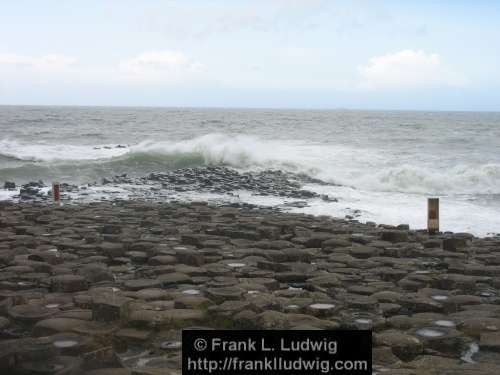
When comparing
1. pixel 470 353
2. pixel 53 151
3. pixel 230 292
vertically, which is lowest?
pixel 470 353

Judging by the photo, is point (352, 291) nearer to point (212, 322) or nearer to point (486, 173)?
point (212, 322)

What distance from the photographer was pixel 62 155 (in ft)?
94.9

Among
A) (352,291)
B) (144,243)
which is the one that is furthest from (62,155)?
(352,291)

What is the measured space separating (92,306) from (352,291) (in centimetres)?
217

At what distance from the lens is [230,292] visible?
4.93 metres

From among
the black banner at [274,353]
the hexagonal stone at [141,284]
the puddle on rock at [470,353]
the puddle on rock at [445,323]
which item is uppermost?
the black banner at [274,353]

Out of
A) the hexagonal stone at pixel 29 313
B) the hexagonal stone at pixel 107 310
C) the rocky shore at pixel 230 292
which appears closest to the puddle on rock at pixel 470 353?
the rocky shore at pixel 230 292

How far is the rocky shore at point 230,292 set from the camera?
3.74 metres

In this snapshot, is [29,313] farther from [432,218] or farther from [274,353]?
[432,218]

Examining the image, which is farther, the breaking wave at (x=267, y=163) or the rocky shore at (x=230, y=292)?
the breaking wave at (x=267, y=163)

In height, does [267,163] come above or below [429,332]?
above

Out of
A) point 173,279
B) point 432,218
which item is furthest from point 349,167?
point 173,279

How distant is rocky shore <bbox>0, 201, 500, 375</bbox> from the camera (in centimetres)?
374

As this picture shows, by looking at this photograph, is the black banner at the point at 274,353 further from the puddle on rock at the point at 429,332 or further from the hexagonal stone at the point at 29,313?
the hexagonal stone at the point at 29,313
